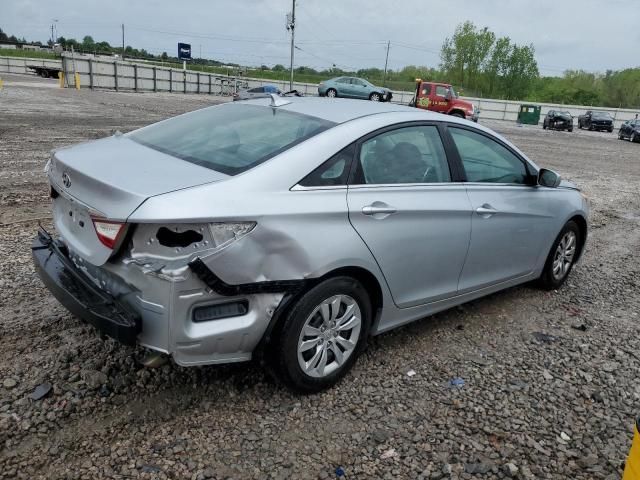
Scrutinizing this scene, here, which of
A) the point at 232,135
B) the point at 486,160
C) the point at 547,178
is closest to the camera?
the point at 232,135

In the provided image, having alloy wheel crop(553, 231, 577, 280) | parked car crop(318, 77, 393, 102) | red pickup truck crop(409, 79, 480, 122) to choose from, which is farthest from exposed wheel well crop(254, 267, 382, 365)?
parked car crop(318, 77, 393, 102)

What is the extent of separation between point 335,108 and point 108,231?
1720 millimetres

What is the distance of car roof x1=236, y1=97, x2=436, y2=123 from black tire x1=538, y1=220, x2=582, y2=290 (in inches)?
70.4

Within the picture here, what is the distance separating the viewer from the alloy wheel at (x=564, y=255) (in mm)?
4902

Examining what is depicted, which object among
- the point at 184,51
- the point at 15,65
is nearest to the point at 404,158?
the point at 184,51

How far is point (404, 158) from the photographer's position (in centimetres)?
346

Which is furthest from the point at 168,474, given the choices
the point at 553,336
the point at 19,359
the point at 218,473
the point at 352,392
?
the point at 553,336

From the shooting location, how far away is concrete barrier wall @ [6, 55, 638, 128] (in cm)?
3725

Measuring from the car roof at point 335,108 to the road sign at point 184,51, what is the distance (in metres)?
50.5

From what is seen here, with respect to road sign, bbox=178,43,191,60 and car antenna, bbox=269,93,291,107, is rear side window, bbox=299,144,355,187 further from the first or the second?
road sign, bbox=178,43,191,60

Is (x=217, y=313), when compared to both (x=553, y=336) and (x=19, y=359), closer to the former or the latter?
(x=19, y=359)

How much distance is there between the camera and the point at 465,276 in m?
3.80

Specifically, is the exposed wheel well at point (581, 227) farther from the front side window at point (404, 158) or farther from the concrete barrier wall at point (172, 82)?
the concrete barrier wall at point (172, 82)

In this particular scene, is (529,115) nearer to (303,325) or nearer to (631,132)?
(631,132)
